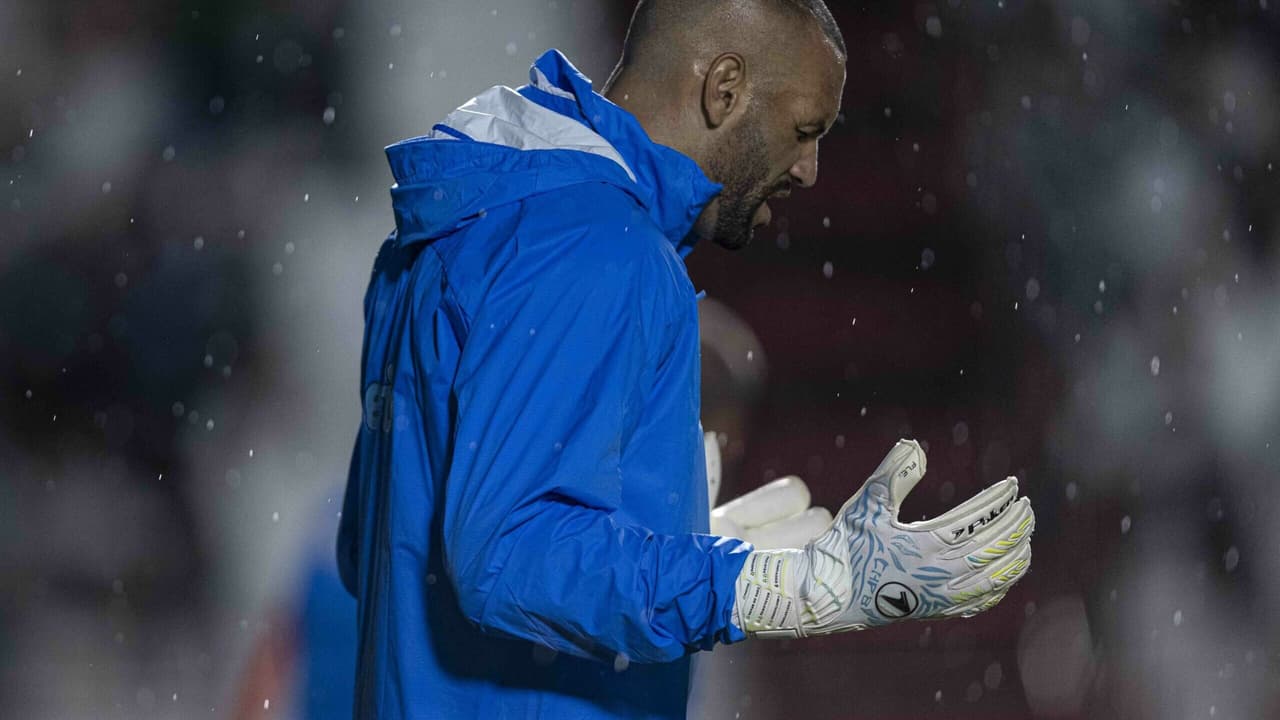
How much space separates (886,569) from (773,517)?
0.83 metres

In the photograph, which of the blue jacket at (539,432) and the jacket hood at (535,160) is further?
the jacket hood at (535,160)

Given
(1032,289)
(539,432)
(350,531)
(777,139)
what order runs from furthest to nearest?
(1032,289) → (350,531) → (777,139) → (539,432)

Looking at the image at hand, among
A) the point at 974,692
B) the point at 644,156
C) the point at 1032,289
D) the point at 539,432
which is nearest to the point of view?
the point at 539,432

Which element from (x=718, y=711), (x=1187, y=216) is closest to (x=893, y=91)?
(x=1187, y=216)

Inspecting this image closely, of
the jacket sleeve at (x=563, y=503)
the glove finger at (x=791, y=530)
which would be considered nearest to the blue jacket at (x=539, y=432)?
the jacket sleeve at (x=563, y=503)

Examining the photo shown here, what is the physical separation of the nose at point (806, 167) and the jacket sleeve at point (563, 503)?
442mm

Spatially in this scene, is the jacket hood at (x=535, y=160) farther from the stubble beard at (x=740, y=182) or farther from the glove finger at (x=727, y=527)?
the glove finger at (x=727, y=527)

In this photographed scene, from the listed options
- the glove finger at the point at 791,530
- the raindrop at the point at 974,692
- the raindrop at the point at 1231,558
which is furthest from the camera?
the raindrop at the point at 1231,558

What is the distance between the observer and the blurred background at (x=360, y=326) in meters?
4.02

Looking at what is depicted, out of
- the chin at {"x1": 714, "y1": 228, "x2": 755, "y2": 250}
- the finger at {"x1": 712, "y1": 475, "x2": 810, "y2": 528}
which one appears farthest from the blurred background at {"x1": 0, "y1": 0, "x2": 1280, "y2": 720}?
the chin at {"x1": 714, "y1": 228, "x2": 755, "y2": 250}

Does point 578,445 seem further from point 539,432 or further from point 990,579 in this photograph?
point 990,579

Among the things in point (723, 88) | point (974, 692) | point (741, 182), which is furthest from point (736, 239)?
point (974, 692)

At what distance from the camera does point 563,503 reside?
3.65 ft

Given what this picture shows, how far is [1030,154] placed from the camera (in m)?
4.25
